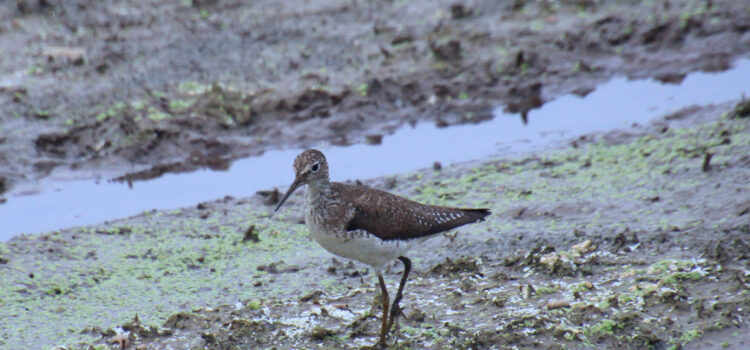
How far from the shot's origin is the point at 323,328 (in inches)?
244

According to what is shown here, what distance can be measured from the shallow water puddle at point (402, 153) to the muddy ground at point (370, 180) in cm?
22

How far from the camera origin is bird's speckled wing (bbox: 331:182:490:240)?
6035 mm

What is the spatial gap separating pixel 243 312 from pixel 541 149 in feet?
14.4

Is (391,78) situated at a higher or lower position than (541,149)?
higher

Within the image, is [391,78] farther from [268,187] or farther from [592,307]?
[592,307]

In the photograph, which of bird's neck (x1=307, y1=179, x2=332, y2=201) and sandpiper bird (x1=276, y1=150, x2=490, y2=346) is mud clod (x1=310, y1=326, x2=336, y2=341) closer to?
sandpiper bird (x1=276, y1=150, x2=490, y2=346)

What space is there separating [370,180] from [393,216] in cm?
304

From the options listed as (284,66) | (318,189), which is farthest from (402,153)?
(318,189)

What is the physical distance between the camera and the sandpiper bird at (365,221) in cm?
598

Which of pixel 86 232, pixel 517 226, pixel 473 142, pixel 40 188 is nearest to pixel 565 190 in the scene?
pixel 517 226

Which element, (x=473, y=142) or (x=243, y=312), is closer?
(x=243, y=312)

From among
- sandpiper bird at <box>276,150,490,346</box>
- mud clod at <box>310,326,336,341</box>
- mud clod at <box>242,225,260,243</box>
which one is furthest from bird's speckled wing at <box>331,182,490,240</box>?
mud clod at <box>242,225,260,243</box>

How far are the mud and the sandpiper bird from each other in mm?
3797

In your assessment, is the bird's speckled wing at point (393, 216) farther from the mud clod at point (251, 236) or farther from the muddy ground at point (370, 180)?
the mud clod at point (251, 236)
